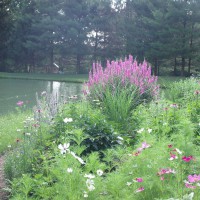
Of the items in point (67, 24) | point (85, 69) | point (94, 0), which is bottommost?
point (85, 69)

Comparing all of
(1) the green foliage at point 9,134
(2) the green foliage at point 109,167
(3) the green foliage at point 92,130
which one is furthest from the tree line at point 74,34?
(2) the green foliage at point 109,167

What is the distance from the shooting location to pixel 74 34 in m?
34.4

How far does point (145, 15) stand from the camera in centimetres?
3253

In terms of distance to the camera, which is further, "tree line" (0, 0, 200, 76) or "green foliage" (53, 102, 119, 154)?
"tree line" (0, 0, 200, 76)

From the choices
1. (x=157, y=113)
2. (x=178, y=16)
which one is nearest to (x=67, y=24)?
(x=178, y=16)

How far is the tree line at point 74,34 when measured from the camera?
106 ft

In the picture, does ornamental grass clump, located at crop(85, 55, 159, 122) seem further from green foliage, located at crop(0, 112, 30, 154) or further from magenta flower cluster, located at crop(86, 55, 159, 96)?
green foliage, located at crop(0, 112, 30, 154)

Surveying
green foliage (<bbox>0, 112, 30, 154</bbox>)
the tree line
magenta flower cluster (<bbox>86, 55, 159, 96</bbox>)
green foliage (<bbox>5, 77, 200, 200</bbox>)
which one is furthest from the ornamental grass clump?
the tree line

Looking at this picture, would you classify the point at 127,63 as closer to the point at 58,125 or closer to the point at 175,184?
the point at 58,125

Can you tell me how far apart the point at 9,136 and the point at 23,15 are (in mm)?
32667

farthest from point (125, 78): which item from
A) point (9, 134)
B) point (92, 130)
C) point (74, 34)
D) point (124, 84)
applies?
point (74, 34)

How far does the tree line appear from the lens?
32406mm

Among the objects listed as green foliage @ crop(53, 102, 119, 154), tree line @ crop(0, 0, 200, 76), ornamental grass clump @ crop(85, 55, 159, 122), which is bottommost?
green foliage @ crop(53, 102, 119, 154)

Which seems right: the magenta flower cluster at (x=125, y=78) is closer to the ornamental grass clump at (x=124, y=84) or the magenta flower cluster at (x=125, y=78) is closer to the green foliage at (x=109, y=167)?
the ornamental grass clump at (x=124, y=84)
